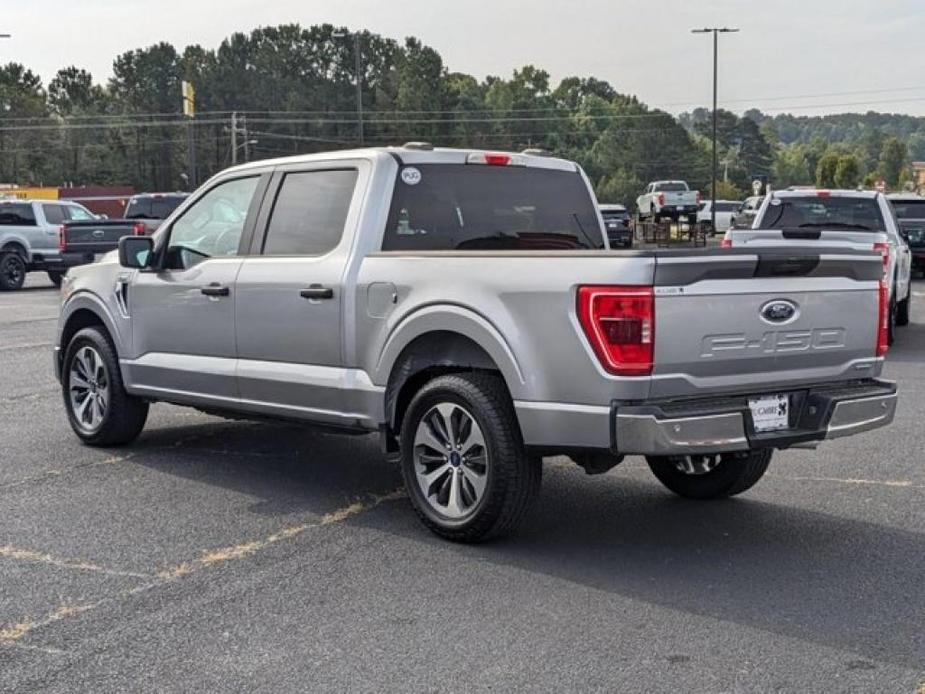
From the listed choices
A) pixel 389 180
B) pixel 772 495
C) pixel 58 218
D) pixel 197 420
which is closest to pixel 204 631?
pixel 389 180

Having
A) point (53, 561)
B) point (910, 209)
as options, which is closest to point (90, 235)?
A: point (910, 209)

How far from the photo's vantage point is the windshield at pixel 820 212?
14.6 m

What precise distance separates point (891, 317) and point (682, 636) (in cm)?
1094

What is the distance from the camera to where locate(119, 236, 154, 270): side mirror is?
751cm

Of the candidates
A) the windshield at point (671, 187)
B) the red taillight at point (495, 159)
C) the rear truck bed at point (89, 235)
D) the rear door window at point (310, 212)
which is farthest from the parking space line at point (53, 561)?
the windshield at point (671, 187)

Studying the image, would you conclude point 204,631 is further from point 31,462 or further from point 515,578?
point 31,462

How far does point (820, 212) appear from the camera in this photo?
48.1 feet

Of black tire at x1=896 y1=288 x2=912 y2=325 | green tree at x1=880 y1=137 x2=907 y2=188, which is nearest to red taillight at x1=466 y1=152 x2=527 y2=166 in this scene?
black tire at x1=896 y1=288 x2=912 y2=325

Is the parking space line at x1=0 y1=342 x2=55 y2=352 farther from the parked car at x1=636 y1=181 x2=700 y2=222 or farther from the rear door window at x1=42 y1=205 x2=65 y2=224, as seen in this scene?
the parked car at x1=636 y1=181 x2=700 y2=222

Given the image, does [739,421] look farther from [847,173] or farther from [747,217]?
[847,173]

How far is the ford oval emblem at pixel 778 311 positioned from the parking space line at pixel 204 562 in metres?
2.43

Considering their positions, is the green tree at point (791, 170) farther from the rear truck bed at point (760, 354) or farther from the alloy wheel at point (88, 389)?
the rear truck bed at point (760, 354)

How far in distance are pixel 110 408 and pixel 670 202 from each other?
47420 millimetres

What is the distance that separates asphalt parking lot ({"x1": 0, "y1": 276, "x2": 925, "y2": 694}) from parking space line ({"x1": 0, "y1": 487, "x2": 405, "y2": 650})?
16mm
